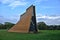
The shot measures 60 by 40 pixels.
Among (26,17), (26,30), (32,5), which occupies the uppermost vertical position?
(32,5)

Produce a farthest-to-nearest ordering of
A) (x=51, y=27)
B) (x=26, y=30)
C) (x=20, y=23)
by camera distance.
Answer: (x=51, y=27)
(x=20, y=23)
(x=26, y=30)

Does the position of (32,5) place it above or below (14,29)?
above

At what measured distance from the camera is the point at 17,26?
32.6m

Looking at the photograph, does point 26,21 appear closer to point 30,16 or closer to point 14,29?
point 30,16

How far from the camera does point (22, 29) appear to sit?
102 feet

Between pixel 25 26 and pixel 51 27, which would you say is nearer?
pixel 25 26

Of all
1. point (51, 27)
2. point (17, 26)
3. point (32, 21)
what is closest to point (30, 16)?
point (32, 21)

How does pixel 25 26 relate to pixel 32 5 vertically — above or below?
below

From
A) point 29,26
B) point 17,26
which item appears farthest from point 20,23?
point 29,26

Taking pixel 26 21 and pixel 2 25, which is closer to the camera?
pixel 26 21

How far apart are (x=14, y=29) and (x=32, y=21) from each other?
3999 millimetres

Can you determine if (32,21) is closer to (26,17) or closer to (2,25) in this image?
(26,17)

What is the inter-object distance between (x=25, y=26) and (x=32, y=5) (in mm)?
3872

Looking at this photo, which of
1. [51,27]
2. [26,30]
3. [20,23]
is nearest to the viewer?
[26,30]
